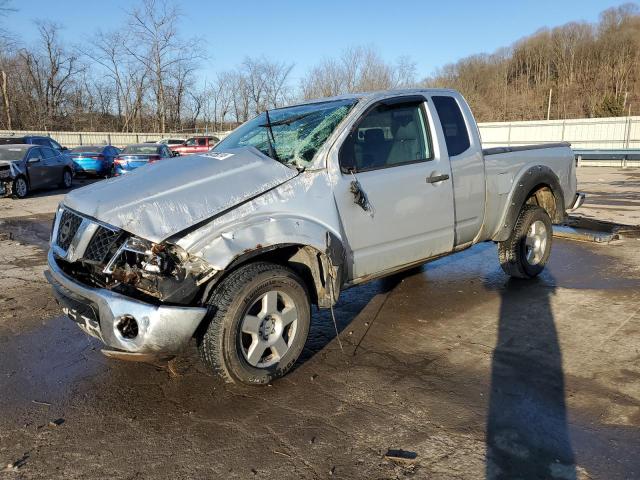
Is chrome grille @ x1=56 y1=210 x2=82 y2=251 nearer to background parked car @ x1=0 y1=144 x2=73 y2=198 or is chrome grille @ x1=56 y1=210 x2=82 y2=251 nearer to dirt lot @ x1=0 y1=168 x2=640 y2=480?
dirt lot @ x1=0 y1=168 x2=640 y2=480

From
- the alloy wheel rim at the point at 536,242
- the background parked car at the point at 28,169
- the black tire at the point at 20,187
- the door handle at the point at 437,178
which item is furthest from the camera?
the black tire at the point at 20,187

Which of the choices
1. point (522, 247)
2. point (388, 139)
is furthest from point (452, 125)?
point (522, 247)

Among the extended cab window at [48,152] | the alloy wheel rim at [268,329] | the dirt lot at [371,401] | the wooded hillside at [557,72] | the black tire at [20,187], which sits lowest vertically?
the dirt lot at [371,401]

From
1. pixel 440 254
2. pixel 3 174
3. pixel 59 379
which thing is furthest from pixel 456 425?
pixel 3 174

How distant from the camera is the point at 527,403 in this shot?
130 inches

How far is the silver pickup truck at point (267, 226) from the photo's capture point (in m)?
3.14

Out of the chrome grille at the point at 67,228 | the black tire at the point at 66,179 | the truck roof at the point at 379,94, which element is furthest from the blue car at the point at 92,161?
the chrome grille at the point at 67,228

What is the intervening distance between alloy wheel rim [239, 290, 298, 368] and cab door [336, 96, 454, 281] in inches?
26.0

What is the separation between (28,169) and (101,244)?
13875mm

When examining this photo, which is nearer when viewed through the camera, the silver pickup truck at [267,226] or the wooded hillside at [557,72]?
the silver pickup truck at [267,226]

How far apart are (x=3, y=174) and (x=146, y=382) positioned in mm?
13205

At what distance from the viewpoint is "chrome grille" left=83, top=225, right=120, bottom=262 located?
127 inches

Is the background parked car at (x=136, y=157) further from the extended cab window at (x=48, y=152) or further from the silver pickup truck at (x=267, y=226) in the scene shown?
the silver pickup truck at (x=267, y=226)

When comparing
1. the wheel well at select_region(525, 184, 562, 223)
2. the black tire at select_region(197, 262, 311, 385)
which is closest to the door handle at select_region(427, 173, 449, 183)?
the black tire at select_region(197, 262, 311, 385)
